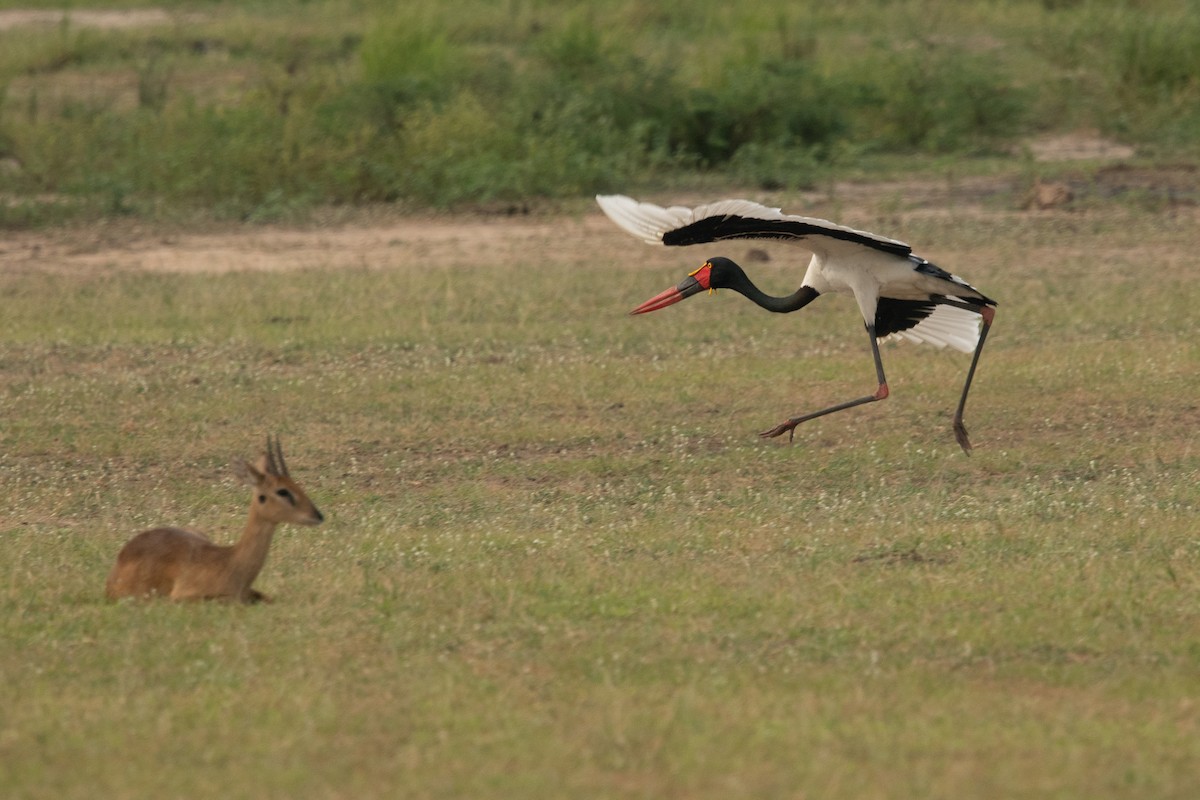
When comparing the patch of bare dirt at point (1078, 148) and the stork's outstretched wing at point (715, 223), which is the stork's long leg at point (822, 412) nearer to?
the stork's outstretched wing at point (715, 223)

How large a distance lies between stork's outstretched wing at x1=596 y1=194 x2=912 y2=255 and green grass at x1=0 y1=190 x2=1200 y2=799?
3.18 feet

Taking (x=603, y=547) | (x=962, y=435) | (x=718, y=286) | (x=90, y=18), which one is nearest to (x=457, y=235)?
(x=718, y=286)

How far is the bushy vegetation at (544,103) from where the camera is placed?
14.9 m

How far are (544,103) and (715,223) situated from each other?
28.8ft

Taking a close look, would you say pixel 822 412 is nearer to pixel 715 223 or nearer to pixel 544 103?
pixel 715 223

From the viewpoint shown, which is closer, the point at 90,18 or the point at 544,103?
the point at 544,103

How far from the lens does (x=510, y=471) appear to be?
26.0ft

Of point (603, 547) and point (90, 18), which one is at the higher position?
point (90, 18)

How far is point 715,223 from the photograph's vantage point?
7707 mm

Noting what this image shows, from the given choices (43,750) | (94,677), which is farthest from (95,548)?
(43,750)

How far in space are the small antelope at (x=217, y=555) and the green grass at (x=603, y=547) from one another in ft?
0.28

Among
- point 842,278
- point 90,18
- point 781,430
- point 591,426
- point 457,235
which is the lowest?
point 591,426

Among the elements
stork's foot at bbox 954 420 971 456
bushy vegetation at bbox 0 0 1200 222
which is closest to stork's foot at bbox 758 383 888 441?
stork's foot at bbox 954 420 971 456

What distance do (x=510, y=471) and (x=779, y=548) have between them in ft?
6.24
